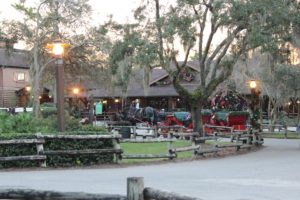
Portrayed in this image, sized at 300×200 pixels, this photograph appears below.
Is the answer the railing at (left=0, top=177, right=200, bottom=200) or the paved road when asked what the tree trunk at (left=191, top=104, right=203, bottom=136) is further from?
the railing at (left=0, top=177, right=200, bottom=200)

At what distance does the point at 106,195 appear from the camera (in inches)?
219

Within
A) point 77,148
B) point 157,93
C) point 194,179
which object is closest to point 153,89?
point 157,93

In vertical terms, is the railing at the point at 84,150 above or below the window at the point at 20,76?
below

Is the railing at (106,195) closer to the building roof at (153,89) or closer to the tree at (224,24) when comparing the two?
the tree at (224,24)

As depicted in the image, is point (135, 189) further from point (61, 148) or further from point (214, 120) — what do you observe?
point (214, 120)

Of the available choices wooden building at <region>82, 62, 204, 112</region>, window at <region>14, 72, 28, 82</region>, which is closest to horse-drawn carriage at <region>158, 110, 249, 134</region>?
wooden building at <region>82, 62, 204, 112</region>

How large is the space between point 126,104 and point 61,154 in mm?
38203

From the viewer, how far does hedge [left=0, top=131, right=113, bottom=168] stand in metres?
13.1

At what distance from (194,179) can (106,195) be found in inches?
223

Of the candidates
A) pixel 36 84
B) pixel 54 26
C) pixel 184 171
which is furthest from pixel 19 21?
pixel 184 171

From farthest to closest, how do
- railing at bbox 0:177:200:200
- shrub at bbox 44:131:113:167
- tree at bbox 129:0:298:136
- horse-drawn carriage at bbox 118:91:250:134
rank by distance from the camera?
horse-drawn carriage at bbox 118:91:250:134 < tree at bbox 129:0:298:136 < shrub at bbox 44:131:113:167 < railing at bbox 0:177:200:200

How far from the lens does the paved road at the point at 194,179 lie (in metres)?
8.95

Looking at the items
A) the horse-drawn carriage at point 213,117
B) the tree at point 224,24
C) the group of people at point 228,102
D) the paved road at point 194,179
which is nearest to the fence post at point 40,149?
the paved road at point 194,179

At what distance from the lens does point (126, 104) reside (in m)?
51.5
